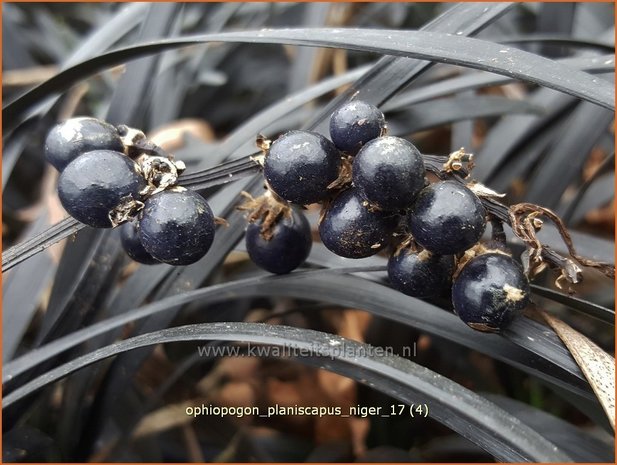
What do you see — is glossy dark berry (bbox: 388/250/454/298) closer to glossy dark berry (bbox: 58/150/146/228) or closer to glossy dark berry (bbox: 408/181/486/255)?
glossy dark berry (bbox: 408/181/486/255)

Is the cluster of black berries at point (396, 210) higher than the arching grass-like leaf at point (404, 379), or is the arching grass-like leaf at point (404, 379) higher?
the cluster of black berries at point (396, 210)

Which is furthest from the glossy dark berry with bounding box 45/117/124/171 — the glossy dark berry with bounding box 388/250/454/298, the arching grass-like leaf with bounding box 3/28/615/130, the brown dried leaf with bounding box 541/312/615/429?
the brown dried leaf with bounding box 541/312/615/429

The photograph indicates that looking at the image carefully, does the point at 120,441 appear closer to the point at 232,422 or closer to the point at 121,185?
the point at 232,422

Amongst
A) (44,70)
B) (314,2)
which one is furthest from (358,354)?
(44,70)

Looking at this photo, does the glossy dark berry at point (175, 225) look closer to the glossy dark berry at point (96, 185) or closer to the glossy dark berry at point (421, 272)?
the glossy dark berry at point (96, 185)

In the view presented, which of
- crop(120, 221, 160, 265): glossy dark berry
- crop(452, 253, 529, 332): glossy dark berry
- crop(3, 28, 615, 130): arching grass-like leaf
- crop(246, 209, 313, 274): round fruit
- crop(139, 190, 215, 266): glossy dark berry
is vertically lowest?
crop(452, 253, 529, 332): glossy dark berry

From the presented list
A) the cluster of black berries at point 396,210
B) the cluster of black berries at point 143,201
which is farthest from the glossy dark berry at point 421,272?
the cluster of black berries at point 143,201
